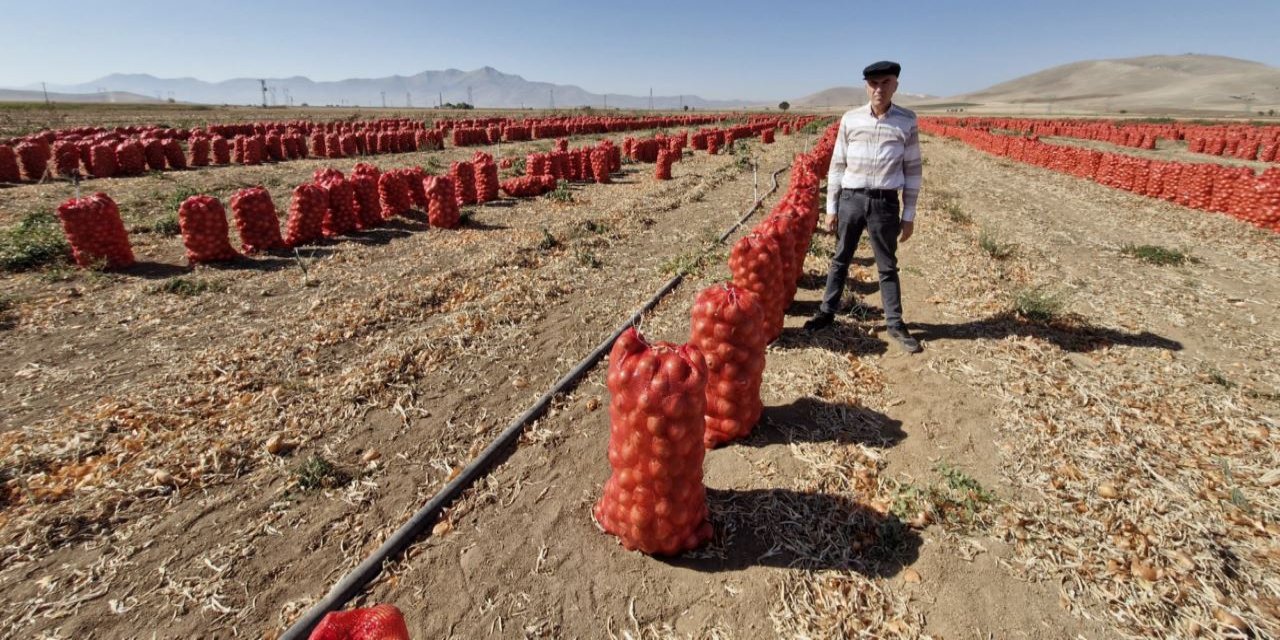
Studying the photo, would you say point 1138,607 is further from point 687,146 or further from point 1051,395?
point 687,146

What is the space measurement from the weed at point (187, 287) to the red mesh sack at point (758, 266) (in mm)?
7716

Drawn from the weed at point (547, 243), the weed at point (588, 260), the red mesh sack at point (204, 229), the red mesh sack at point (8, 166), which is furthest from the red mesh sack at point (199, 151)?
the weed at point (588, 260)

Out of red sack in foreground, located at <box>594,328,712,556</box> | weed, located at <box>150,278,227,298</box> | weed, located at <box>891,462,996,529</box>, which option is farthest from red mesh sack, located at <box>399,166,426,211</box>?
weed, located at <box>891,462,996,529</box>

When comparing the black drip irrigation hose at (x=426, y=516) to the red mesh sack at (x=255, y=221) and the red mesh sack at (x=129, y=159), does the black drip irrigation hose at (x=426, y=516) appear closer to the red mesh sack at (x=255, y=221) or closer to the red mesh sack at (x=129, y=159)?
the red mesh sack at (x=255, y=221)

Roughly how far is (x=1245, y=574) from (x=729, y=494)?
10.1 ft

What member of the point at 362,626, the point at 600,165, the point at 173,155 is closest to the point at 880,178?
the point at 362,626

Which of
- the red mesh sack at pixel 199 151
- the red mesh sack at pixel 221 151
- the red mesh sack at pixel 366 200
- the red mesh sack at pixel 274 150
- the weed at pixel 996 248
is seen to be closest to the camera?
the weed at pixel 996 248

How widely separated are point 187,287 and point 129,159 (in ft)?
51.7

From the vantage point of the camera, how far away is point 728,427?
457 centimetres

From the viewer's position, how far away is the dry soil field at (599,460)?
3254mm

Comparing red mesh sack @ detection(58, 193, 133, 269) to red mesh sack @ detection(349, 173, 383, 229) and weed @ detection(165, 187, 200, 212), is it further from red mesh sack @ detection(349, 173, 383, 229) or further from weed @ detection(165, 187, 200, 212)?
weed @ detection(165, 187, 200, 212)

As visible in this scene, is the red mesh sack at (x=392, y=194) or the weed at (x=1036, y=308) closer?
the weed at (x=1036, y=308)

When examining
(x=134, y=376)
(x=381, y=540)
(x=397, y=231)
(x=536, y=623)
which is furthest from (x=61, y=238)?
(x=536, y=623)

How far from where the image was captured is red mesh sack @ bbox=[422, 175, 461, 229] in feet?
38.4
